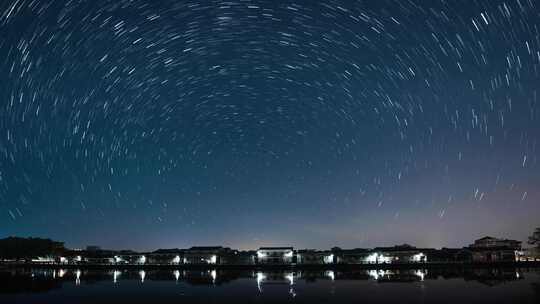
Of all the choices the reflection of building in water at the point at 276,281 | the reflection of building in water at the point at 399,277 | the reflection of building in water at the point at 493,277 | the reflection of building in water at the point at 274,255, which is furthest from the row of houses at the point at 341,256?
the reflection of building in water at the point at 276,281

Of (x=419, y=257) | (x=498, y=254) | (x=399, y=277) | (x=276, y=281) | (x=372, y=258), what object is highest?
(x=276, y=281)

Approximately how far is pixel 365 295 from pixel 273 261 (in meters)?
55.8

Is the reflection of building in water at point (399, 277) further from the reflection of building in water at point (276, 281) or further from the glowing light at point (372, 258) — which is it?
the glowing light at point (372, 258)

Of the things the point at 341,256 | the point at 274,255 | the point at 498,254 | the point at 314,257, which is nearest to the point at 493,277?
the point at 498,254

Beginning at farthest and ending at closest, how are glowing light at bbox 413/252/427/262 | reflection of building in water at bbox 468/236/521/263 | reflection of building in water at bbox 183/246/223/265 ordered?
reflection of building in water at bbox 183/246/223/265, glowing light at bbox 413/252/427/262, reflection of building in water at bbox 468/236/521/263

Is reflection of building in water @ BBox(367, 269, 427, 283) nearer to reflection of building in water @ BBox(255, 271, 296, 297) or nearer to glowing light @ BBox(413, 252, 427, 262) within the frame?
reflection of building in water @ BBox(255, 271, 296, 297)

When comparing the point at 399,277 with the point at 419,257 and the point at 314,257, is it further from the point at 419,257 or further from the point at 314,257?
the point at 314,257

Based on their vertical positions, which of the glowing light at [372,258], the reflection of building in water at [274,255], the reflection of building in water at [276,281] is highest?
the reflection of building in water at [276,281]

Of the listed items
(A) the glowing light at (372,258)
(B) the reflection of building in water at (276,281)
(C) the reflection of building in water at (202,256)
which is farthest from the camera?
(C) the reflection of building in water at (202,256)

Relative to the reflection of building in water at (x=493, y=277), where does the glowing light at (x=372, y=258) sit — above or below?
below

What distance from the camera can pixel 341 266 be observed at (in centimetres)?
6619

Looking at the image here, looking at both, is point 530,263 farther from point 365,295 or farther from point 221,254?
point 221,254

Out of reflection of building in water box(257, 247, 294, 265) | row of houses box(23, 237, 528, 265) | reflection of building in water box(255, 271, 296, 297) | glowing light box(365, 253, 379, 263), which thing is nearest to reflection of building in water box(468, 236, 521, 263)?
row of houses box(23, 237, 528, 265)

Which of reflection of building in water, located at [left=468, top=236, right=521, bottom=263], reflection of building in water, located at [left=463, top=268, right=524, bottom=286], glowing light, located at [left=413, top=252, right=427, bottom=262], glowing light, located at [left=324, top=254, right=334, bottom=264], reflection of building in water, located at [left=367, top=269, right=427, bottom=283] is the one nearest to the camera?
reflection of building in water, located at [left=463, top=268, right=524, bottom=286]
